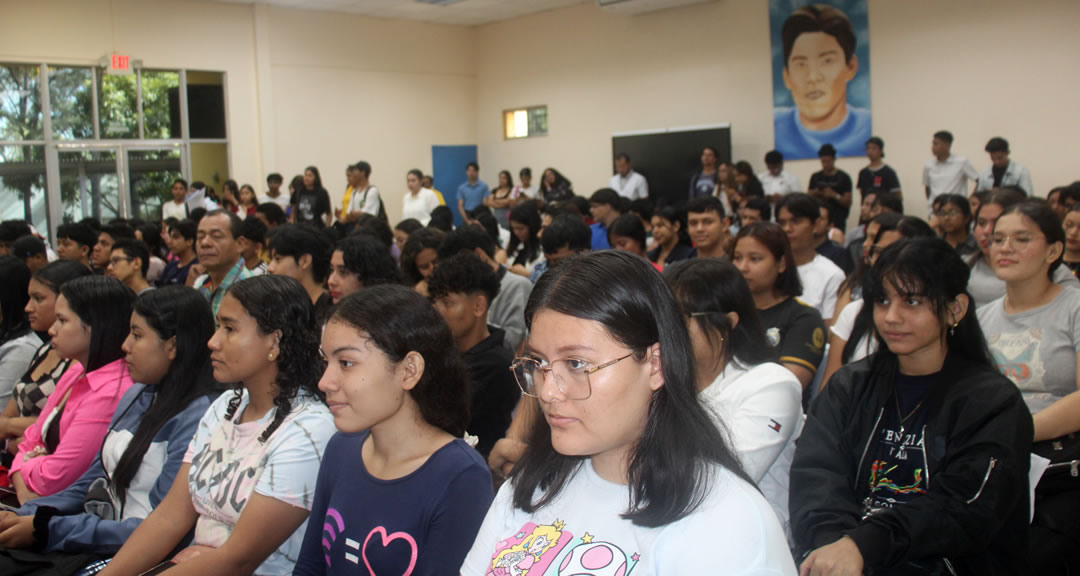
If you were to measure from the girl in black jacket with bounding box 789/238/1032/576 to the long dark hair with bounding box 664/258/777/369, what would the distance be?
24cm

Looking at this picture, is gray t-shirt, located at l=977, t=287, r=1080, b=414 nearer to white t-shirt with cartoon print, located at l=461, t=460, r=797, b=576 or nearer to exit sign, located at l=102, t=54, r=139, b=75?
white t-shirt with cartoon print, located at l=461, t=460, r=797, b=576

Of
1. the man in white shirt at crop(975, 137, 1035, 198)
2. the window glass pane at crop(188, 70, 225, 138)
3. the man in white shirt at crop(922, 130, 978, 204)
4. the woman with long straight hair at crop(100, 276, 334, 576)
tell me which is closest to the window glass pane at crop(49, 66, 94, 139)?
the window glass pane at crop(188, 70, 225, 138)

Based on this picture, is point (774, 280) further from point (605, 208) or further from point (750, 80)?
point (750, 80)

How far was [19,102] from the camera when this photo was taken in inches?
419

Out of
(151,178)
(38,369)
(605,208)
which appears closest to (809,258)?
(605,208)

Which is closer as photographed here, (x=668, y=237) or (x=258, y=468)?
(x=258, y=468)

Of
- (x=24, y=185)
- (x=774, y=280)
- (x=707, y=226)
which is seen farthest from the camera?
(x=24, y=185)

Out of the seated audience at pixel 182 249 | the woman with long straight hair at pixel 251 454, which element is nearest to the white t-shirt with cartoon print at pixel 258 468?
the woman with long straight hair at pixel 251 454

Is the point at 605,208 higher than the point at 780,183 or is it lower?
lower

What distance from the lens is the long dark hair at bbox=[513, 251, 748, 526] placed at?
120 centimetres

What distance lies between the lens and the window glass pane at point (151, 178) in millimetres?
11484

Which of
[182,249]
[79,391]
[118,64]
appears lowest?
[79,391]

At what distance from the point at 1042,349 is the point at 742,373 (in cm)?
115

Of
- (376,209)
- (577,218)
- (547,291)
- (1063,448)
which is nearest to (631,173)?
(376,209)
